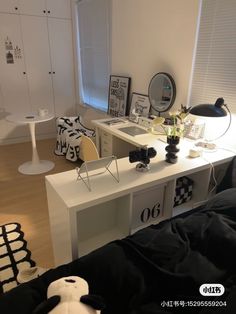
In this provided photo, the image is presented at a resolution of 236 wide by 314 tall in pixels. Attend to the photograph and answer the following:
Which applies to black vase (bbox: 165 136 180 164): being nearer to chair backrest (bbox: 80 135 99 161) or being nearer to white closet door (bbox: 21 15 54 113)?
chair backrest (bbox: 80 135 99 161)

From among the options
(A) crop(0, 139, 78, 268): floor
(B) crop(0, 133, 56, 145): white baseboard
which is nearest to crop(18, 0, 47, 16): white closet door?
(B) crop(0, 133, 56, 145): white baseboard

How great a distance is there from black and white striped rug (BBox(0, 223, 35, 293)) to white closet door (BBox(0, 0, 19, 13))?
322 centimetres

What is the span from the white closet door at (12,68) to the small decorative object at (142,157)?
10.8ft

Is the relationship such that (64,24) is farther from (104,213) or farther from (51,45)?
(104,213)

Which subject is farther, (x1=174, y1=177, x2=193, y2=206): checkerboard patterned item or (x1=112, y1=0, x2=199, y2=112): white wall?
(x1=112, y1=0, x2=199, y2=112): white wall

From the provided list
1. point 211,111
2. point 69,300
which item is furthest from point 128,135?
point 69,300

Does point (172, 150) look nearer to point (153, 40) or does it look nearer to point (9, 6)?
point (153, 40)

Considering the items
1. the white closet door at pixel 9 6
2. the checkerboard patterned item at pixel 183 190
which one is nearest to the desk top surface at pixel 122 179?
the checkerboard patterned item at pixel 183 190

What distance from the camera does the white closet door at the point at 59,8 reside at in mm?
3941

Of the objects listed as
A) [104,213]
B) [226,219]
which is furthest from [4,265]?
[226,219]

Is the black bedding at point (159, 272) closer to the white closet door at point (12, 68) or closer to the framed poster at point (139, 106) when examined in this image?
the framed poster at point (139, 106)

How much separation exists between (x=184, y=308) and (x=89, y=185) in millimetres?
751

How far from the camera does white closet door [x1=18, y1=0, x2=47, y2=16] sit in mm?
3734

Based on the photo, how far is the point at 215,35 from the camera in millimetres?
2055
